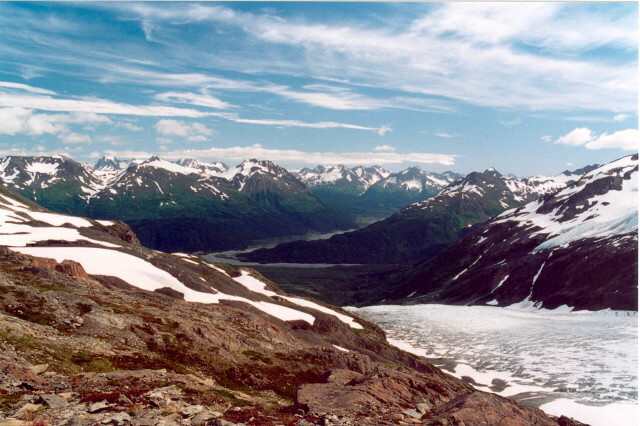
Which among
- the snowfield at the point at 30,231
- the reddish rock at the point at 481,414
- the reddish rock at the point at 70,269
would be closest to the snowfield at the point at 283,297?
the snowfield at the point at 30,231

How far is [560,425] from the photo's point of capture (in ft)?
145

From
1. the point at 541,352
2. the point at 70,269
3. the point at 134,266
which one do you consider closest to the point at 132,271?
the point at 134,266

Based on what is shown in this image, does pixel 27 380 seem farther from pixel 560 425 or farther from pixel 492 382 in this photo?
pixel 492 382

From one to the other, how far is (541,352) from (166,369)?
84.0 m

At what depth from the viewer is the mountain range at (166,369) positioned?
2375 cm

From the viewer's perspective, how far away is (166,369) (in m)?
32.9

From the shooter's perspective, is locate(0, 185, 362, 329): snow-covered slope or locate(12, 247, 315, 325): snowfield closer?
locate(12, 247, 315, 325): snowfield

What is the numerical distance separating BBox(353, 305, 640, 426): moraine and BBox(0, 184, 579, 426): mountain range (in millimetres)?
24715

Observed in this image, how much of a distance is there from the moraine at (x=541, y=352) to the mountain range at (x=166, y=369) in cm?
2471

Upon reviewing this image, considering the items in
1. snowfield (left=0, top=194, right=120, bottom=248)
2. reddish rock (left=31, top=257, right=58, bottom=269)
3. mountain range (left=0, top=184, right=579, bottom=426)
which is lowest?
mountain range (left=0, top=184, right=579, bottom=426)

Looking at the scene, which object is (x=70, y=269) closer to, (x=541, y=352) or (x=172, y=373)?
(x=172, y=373)

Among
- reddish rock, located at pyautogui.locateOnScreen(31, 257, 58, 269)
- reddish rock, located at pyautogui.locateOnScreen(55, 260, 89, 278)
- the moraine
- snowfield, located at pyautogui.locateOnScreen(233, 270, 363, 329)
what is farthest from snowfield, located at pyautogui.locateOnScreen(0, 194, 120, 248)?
the moraine

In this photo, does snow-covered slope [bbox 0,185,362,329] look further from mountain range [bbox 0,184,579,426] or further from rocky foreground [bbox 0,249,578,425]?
rocky foreground [bbox 0,249,578,425]

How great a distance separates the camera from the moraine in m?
67.8
